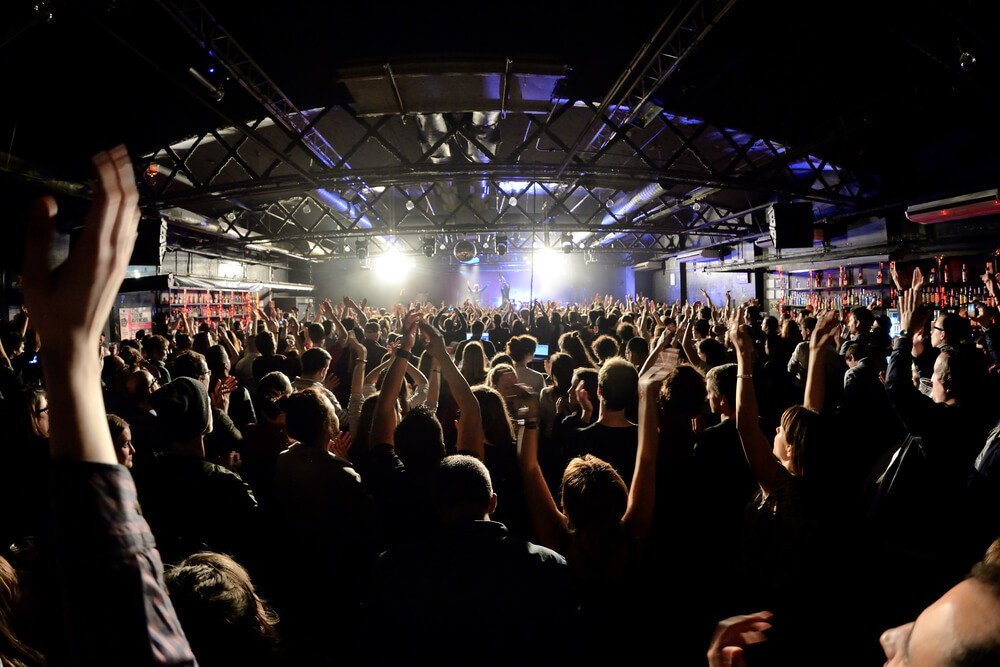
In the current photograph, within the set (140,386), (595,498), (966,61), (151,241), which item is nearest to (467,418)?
(595,498)

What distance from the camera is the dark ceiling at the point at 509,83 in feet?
15.4

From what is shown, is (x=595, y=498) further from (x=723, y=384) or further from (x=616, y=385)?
(x=723, y=384)

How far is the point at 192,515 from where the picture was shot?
207 centimetres

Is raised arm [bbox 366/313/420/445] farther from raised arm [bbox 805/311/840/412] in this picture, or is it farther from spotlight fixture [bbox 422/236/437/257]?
spotlight fixture [bbox 422/236/437/257]

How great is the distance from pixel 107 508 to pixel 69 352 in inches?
7.9

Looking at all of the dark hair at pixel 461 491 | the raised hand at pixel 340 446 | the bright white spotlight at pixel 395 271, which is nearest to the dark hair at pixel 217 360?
the raised hand at pixel 340 446

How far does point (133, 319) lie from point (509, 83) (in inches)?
419

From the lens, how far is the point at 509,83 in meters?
5.30

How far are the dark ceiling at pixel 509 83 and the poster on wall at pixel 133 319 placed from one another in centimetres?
301

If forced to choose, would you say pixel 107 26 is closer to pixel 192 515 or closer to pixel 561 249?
pixel 192 515

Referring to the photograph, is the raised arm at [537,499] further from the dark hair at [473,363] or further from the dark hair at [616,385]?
the dark hair at [473,363]

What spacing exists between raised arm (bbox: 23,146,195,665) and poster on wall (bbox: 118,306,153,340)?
12.4 m

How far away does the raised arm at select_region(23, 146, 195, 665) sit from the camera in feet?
1.94

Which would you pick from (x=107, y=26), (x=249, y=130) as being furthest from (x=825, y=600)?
(x=249, y=130)
